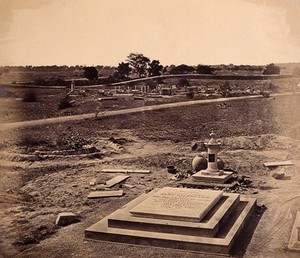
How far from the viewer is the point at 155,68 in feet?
78.9

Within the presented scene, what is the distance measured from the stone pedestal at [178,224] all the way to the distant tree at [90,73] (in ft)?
52.3

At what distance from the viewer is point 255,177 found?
16047 millimetres

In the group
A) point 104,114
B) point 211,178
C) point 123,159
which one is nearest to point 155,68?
point 104,114

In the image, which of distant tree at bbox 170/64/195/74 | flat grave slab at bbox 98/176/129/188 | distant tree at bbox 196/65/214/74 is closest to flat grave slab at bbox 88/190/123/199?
flat grave slab at bbox 98/176/129/188

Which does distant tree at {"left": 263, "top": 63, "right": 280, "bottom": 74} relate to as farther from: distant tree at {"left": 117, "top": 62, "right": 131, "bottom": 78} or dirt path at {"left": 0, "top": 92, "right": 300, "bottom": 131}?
distant tree at {"left": 117, "top": 62, "right": 131, "bottom": 78}

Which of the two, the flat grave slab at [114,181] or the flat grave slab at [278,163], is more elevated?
the flat grave slab at [278,163]

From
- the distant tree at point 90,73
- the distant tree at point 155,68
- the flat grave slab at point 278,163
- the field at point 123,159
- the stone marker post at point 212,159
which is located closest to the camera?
the field at point 123,159

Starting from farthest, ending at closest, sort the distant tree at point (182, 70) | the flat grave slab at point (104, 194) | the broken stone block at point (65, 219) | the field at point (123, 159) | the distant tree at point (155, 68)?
the distant tree at point (182, 70) < the distant tree at point (155, 68) < the flat grave slab at point (104, 194) < the broken stone block at point (65, 219) < the field at point (123, 159)

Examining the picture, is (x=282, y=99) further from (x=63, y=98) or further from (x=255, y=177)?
(x=63, y=98)

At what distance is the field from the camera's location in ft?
33.0

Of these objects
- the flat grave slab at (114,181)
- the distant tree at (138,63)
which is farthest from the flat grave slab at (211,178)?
the distant tree at (138,63)

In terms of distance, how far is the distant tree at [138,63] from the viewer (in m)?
20.8

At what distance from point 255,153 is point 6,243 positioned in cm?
1256

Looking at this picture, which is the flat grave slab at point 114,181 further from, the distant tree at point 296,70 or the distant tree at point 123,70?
the distant tree at point 296,70
